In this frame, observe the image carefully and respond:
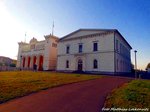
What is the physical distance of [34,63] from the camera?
167 feet

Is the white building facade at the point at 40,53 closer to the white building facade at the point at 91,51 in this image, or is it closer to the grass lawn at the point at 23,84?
the white building facade at the point at 91,51

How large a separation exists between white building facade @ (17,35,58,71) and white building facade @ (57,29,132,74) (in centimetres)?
531

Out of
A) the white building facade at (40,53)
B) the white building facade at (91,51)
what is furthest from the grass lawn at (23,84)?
the white building facade at (40,53)

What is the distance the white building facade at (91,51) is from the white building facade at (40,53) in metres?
5.31

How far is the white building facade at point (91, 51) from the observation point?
30.6 m

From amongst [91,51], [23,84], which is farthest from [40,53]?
[23,84]

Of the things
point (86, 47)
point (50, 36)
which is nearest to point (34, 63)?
point (50, 36)

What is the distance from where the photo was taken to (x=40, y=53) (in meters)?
47.8

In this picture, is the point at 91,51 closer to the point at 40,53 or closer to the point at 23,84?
the point at 40,53

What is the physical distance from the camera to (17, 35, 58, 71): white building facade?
146 feet

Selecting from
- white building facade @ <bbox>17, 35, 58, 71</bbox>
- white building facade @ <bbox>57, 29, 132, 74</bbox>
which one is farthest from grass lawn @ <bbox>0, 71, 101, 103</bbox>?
white building facade @ <bbox>17, 35, 58, 71</bbox>

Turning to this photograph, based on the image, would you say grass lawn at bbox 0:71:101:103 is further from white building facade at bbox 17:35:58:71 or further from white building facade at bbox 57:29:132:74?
white building facade at bbox 17:35:58:71

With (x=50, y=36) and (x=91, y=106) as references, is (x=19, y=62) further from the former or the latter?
(x=91, y=106)

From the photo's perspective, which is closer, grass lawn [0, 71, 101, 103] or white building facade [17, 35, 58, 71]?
grass lawn [0, 71, 101, 103]
